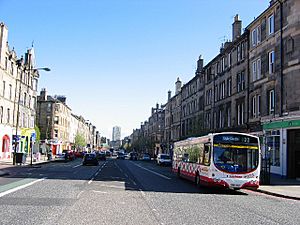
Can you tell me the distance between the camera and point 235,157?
1938cm

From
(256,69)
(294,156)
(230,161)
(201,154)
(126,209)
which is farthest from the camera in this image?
(256,69)

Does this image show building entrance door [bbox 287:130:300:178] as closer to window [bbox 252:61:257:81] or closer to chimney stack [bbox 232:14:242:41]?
window [bbox 252:61:257:81]

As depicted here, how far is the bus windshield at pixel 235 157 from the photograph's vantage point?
1914cm

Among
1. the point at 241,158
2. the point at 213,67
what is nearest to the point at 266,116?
the point at 241,158

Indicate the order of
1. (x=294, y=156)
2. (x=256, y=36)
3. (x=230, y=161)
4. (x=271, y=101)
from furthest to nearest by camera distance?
(x=256, y=36), (x=271, y=101), (x=294, y=156), (x=230, y=161)

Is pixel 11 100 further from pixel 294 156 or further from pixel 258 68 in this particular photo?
pixel 294 156

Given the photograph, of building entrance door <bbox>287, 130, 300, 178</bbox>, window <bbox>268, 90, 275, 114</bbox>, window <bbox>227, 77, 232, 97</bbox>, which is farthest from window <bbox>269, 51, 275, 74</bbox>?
window <bbox>227, 77, 232, 97</bbox>

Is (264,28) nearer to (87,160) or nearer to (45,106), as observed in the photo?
(87,160)

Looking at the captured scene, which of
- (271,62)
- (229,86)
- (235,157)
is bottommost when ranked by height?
(235,157)

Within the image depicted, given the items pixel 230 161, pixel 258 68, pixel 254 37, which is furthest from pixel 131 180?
pixel 254 37

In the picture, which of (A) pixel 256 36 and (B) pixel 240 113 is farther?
(B) pixel 240 113

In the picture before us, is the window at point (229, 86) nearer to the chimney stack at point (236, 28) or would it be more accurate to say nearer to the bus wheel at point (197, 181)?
the chimney stack at point (236, 28)

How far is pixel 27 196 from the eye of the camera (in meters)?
14.5

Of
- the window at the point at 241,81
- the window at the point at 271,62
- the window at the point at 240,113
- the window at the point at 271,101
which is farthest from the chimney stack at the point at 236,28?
the window at the point at 271,101
